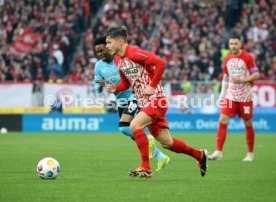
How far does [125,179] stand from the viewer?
10.1m

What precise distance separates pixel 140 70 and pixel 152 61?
0.96 ft

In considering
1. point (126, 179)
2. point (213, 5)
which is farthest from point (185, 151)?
point (213, 5)

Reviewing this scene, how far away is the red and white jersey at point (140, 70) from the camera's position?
392 inches

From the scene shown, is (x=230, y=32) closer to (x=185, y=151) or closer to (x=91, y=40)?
(x=91, y=40)

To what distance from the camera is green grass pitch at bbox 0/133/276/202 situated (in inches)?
324

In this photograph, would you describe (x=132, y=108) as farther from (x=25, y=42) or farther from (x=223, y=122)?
(x=25, y=42)

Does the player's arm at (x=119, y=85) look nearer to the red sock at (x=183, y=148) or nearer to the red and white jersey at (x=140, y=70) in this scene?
the red and white jersey at (x=140, y=70)

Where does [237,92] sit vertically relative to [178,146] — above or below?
above

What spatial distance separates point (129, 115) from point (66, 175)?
2170 millimetres

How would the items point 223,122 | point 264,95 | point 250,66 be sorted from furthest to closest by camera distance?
point 264,95, point 223,122, point 250,66

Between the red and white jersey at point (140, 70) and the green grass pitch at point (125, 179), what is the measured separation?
1216 mm

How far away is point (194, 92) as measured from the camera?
2625 cm

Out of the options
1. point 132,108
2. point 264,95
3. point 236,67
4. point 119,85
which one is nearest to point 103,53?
point 132,108

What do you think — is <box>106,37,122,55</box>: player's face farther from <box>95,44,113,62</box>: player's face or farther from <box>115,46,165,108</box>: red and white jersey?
<box>95,44,113,62</box>: player's face
